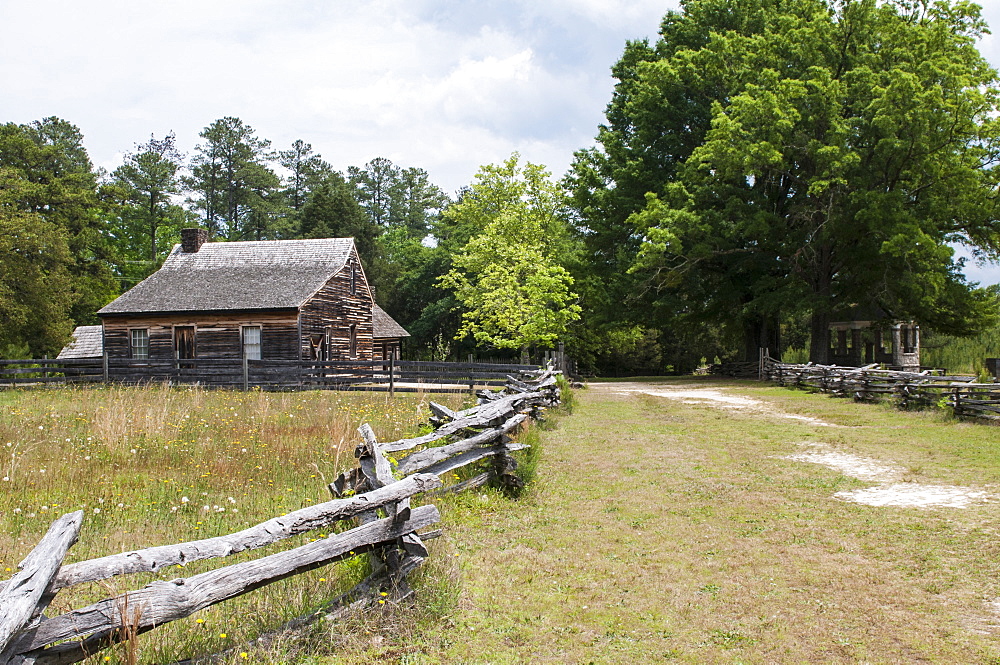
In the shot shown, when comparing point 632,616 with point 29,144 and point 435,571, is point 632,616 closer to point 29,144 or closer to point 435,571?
point 435,571

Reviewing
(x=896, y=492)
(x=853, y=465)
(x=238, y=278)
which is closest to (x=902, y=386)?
(x=853, y=465)

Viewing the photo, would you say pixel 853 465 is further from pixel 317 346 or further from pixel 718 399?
pixel 317 346

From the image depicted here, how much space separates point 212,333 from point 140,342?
3514 mm

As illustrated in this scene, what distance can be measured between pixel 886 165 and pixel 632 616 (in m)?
31.2

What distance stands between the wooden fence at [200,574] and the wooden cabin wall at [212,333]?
75.2ft

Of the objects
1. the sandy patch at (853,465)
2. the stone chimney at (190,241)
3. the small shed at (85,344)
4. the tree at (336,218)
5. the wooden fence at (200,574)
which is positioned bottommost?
the sandy patch at (853,465)

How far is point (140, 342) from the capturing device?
30469 millimetres

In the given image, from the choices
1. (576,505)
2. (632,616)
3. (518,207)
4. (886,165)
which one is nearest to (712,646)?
(632,616)

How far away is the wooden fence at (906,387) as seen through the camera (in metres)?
16.4

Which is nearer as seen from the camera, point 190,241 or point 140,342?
point 140,342

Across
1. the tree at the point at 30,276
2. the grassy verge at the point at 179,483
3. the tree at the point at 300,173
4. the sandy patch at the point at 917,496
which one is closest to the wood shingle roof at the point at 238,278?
the tree at the point at 30,276

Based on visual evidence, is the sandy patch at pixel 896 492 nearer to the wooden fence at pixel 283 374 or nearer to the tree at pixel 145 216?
the wooden fence at pixel 283 374

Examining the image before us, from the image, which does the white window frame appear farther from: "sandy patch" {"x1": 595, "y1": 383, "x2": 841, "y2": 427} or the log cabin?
"sandy patch" {"x1": 595, "y1": 383, "x2": 841, "y2": 427}

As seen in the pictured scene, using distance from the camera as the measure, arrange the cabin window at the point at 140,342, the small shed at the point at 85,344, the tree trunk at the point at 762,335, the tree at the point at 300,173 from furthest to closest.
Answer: the tree at the point at 300,173, the tree trunk at the point at 762,335, the small shed at the point at 85,344, the cabin window at the point at 140,342
